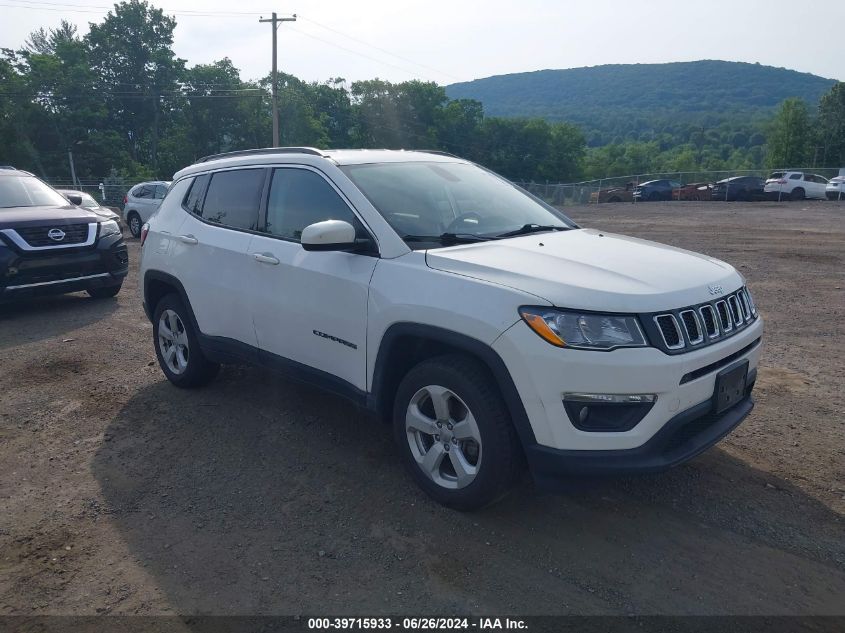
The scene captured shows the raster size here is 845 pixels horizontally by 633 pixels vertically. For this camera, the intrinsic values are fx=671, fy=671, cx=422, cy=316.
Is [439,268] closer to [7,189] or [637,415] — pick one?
[637,415]

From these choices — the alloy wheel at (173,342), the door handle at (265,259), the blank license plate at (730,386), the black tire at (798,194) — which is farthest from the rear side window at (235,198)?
the black tire at (798,194)

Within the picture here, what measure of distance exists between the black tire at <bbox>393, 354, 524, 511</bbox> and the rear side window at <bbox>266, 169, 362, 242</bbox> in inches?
41.5

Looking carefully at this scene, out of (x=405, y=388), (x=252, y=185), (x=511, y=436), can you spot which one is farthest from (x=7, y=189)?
(x=511, y=436)

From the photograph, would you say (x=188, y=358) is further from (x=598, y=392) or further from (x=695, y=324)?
(x=695, y=324)

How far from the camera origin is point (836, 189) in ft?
109

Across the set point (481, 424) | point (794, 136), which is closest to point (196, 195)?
point (481, 424)

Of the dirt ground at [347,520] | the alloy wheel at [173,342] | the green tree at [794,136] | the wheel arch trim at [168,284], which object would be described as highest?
the green tree at [794,136]

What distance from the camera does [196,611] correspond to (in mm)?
2842

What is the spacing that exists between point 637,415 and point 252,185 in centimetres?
309

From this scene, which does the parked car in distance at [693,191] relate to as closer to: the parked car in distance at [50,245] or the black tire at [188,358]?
the parked car in distance at [50,245]

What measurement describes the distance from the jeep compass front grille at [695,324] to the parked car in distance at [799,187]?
36110 millimetres

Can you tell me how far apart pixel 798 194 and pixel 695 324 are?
36.8 meters

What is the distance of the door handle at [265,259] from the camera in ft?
14.0

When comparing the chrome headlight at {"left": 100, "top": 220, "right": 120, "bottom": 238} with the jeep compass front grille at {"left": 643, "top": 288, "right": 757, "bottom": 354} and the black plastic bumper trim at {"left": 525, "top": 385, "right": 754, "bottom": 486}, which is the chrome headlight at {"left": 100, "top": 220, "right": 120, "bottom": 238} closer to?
the black plastic bumper trim at {"left": 525, "top": 385, "right": 754, "bottom": 486}
